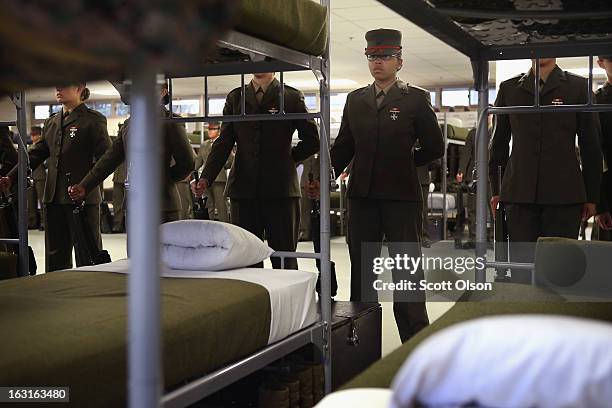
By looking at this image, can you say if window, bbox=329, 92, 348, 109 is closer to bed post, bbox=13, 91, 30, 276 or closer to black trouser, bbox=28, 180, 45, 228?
black trouser, bbox=28, 180, 45, 228

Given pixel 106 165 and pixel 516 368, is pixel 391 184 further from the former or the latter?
pixel 516 368

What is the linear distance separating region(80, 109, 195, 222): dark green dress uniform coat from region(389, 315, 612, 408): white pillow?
12.1 feet

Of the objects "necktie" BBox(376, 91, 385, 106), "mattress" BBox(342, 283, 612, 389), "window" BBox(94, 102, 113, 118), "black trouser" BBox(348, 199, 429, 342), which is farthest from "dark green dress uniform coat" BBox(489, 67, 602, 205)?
"window" BBox(94, 102, 113, 118)

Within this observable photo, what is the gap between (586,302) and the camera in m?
2.50

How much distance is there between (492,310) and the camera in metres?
2.28

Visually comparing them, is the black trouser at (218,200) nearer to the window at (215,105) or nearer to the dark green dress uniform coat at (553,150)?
the dark green dress uniform coat at (553,150)

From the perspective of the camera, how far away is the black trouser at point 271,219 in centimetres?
421

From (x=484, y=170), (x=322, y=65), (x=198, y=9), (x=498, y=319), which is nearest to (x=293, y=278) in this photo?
(x=322, y=65)

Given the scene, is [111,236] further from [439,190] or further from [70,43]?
[70,43]

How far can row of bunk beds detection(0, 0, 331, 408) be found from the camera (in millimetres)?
770

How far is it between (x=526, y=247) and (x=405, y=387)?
2.83 m

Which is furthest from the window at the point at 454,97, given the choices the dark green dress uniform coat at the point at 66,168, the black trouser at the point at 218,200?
the dark green dress uniform coat at the point at 66,168

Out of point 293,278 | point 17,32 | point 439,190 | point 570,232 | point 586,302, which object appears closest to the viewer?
point 17,32

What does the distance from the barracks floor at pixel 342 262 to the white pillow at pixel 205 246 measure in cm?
107
